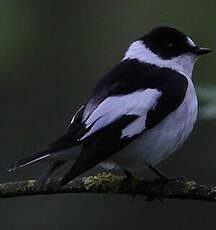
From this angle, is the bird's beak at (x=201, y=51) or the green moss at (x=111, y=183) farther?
the bird's beak at (x=201, y=51)

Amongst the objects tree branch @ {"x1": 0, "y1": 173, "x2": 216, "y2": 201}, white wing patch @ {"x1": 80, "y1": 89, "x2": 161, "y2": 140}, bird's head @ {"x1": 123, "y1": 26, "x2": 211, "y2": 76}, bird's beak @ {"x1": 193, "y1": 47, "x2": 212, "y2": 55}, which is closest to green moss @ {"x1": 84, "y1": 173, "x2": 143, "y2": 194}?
tree branch @ {"x1": 0, "y1": 173, "x2": 216, "y2": 201}

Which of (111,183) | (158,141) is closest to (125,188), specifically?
(111,183)

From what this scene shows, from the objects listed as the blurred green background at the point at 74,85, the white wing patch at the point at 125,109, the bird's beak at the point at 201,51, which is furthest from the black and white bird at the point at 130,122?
the blurred green background at the point at 74,85

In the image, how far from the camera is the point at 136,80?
5273 millimetres

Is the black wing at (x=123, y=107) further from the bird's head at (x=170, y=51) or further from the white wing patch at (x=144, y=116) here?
the bird's head at (x=170, y=51)

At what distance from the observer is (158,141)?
516cm

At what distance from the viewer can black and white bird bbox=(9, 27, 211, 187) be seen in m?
4.92

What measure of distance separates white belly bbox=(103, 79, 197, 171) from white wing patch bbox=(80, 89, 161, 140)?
11 cm

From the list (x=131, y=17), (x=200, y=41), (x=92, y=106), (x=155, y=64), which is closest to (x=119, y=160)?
(x=92, y=106)

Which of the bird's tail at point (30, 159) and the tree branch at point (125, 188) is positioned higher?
the bird's tail at point (30, 159)

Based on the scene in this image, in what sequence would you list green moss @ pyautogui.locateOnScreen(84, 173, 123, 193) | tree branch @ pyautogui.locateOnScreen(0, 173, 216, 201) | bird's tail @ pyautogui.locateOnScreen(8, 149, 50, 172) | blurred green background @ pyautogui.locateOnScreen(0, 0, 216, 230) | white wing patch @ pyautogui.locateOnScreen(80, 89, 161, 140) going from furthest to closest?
blurred green background @ pyautogui.locateOnScreen(0, 0, 216, 230) < white wing patch @ pyautogui.locateOnScreen(80, 89, 161, 140) < green moss @ pyautogui.locateOnScreen(84, 173, 123, 193) < bird's tail @ pyautogui.locateOnScreen(8, 149, 50, 172) < tree branch @ pyautogui.locateOnScreen(0, 173, 216, 201)

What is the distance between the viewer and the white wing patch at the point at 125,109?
5004 millimetres

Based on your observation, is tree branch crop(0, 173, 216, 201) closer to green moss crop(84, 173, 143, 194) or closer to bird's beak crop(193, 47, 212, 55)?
green moss crop(84, 173, 143, 194)

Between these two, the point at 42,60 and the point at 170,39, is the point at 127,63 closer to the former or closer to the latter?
the point at 170,39
